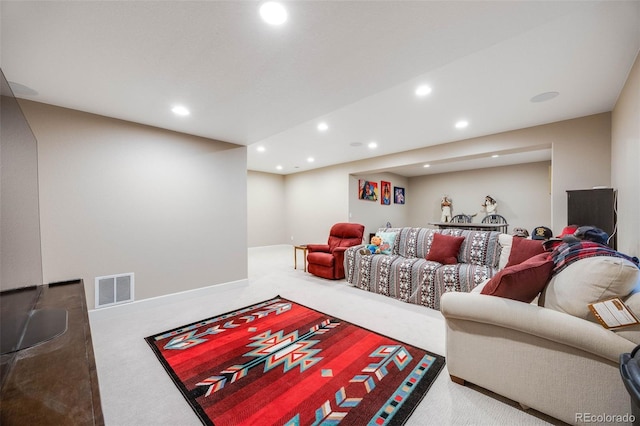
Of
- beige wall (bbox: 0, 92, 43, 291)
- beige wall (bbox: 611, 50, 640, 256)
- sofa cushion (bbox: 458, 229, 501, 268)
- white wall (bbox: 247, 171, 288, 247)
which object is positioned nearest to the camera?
beige wall (bbox: 0, 92, 43, 291)

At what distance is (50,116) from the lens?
256cm

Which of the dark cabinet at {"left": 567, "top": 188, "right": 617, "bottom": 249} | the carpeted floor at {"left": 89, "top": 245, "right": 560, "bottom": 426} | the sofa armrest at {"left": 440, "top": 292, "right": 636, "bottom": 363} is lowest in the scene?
the carpeted floor at {"left": 89, "top": 245, "right": 560, "bottom": 426}

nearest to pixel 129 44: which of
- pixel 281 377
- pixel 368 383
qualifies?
pixel 281 377

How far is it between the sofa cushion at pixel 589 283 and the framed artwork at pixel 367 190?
5.60 meters

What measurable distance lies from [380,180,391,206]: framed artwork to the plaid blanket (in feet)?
20.2

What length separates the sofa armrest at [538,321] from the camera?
4.02 ft

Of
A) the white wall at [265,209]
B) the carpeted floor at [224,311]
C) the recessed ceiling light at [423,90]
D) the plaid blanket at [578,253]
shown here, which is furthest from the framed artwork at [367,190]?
the plaid blanket at [578,253]

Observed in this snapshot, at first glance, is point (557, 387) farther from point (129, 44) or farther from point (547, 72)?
point (129, 44)

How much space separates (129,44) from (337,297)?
3271mm

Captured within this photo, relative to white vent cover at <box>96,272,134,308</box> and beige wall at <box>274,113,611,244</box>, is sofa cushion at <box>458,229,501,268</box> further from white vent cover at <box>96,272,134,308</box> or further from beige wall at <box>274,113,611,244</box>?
white vent cover at <box>96,272,134,308</box>

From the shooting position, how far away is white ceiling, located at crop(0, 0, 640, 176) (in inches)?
57.0

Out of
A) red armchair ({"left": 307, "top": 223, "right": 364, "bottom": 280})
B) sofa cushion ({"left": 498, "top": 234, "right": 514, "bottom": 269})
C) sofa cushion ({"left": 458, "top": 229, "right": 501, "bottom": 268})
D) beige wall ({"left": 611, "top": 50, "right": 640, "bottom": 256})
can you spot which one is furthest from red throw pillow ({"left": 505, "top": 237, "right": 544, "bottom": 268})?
red armchair ({"left": 307, "top": 223, "right": 364, "bottom": 280})

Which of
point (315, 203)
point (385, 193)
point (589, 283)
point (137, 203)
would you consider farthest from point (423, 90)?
point (385, 193)

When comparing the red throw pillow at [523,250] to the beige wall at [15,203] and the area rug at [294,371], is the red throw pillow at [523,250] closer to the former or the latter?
the area rug at [294,371]
